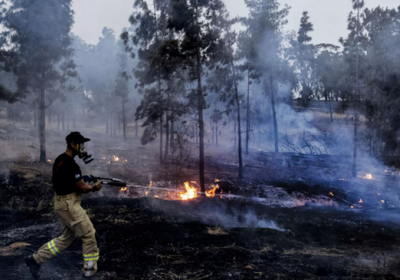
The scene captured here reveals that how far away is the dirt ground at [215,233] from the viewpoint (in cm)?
563

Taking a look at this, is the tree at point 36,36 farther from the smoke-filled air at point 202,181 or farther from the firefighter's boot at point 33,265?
the firefighter's boot at point 33,265

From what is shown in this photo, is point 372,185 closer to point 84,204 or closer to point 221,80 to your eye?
point 221,80

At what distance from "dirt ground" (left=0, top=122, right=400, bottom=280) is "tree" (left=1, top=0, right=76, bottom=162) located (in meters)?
5.69

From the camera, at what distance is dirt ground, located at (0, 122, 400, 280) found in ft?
18.5

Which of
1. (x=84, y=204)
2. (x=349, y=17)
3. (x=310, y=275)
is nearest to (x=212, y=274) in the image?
(x=310, y=275)

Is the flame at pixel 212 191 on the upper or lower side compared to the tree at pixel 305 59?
lower

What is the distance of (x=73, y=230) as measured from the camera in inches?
194


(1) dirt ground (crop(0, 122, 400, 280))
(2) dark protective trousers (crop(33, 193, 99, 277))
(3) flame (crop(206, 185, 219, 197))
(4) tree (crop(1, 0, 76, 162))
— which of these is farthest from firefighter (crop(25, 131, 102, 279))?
(4) tree (crop(1, 0, 76, 162))

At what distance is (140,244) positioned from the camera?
7008 millimetres

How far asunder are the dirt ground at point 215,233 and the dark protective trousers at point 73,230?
489 millimetres

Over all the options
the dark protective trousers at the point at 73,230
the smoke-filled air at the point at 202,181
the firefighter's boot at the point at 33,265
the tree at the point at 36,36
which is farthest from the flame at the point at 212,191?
the tree at the point at 36,36

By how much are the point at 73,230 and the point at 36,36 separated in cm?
1635

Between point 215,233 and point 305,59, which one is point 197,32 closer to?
point 215,233

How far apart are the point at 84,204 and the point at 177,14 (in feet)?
32.2
